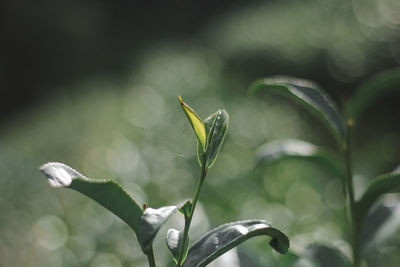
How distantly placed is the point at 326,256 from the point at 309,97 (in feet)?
0.89

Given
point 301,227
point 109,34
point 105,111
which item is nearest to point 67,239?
point 301,227

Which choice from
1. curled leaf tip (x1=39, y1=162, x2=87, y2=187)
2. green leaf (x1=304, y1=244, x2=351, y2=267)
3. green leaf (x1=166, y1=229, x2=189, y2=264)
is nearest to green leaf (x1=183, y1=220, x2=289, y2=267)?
green leaf (x1=166, y1=229, x2=189, y2=264)

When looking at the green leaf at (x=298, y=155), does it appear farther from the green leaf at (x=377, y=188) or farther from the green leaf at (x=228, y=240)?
the green leaf at (x=228, y=240)

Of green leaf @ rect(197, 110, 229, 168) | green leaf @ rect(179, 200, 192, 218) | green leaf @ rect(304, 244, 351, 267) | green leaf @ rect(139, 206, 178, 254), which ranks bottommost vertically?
green leaf @ rect(304, 244, 351, 267)

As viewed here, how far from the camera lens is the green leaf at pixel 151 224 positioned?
0.45m

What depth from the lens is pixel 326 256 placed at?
0.80 meters

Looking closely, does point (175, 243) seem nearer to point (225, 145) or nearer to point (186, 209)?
point (186, 209)

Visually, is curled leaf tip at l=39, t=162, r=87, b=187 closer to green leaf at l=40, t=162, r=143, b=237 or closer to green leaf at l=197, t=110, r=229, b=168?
green leaf at l=40, t=162, r=143, b=237

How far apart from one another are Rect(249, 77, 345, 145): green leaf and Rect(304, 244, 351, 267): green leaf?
0.18 meters

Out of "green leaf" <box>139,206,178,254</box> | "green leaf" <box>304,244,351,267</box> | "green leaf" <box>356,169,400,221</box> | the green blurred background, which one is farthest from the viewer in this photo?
the green blurred background

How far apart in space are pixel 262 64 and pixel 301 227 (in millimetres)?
3010

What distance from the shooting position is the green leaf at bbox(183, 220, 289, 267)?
528 millimetres

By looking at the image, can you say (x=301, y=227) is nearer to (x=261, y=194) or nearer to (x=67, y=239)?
(x=261, y=194)

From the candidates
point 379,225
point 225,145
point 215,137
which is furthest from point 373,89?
point 225,145
